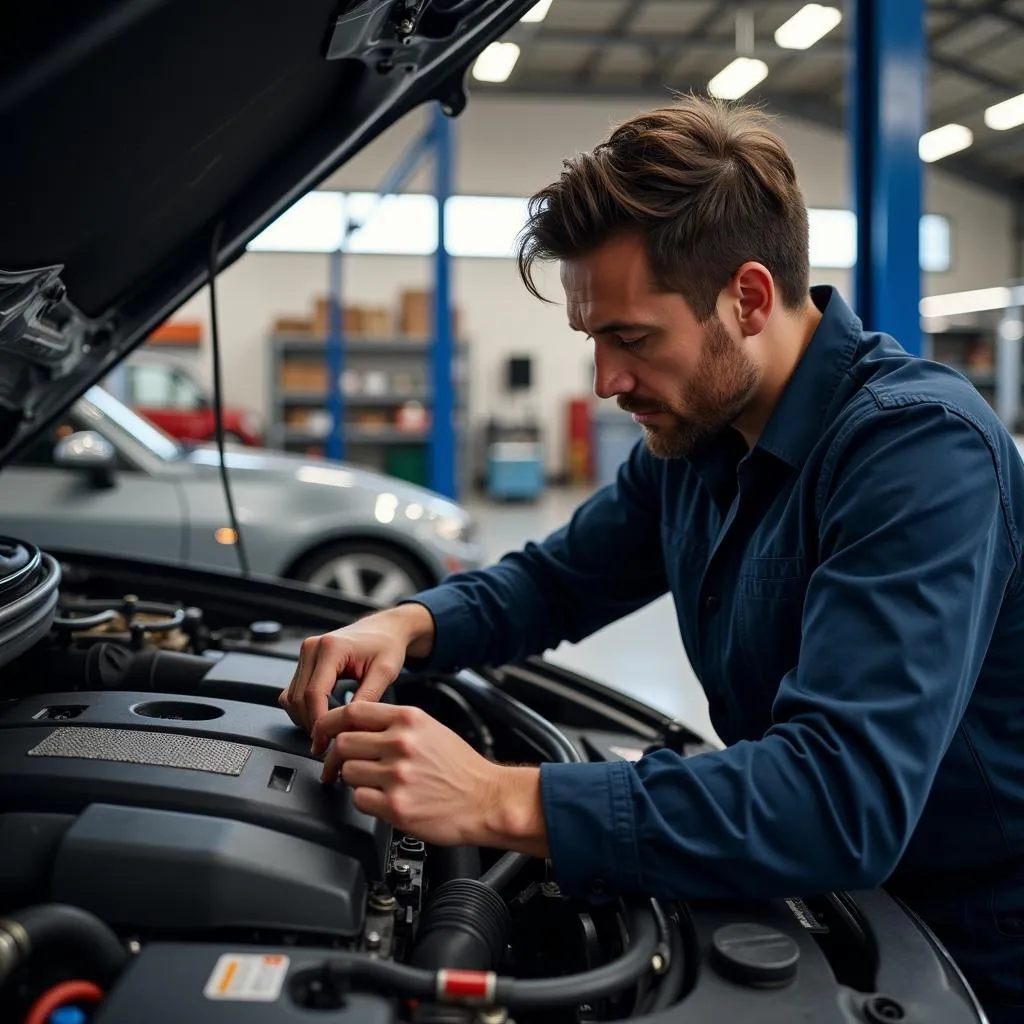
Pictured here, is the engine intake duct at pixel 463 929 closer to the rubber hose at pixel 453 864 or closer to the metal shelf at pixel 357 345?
the rubber hose at pixel 453 864

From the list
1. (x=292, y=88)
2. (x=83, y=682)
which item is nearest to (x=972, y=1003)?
(x=83, y=682)

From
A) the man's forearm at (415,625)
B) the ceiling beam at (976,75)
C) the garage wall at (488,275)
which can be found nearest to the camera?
the man's forearm at (415,625)

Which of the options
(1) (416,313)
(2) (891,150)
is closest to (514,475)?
(1) (416,313)

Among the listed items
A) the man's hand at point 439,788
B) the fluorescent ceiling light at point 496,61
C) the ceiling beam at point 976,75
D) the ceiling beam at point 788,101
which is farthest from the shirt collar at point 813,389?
the ceiling beam at point 788,101

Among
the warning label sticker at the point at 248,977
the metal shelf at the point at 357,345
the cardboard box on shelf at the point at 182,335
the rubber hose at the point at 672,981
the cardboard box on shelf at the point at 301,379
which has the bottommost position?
the rubber hose at the point at 672,981

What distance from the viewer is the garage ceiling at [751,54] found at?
402 inches

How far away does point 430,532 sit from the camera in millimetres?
3787

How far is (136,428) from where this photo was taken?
3.62 meters

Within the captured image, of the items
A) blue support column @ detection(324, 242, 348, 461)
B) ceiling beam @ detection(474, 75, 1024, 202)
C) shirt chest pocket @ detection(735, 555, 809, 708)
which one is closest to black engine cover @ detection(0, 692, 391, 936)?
shirt chest pocket @ detection(735, 555, 809, 708)

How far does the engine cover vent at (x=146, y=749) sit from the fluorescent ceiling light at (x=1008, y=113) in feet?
36.4

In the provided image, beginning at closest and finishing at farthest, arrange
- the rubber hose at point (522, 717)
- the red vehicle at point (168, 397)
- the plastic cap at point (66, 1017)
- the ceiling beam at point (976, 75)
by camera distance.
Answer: the plastic cap at point (66, 1017) < the rubber hose at point (522, 717) < the red vehicle at point (168, 397) < the ceiling beam at point (976, 75)

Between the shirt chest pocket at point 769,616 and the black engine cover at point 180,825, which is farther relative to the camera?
the shirt chest pocket at point 769,616

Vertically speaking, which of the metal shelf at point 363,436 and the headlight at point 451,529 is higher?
the metal shelf at point 363,436

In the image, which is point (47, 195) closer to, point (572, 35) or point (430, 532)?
point (430, 532)
